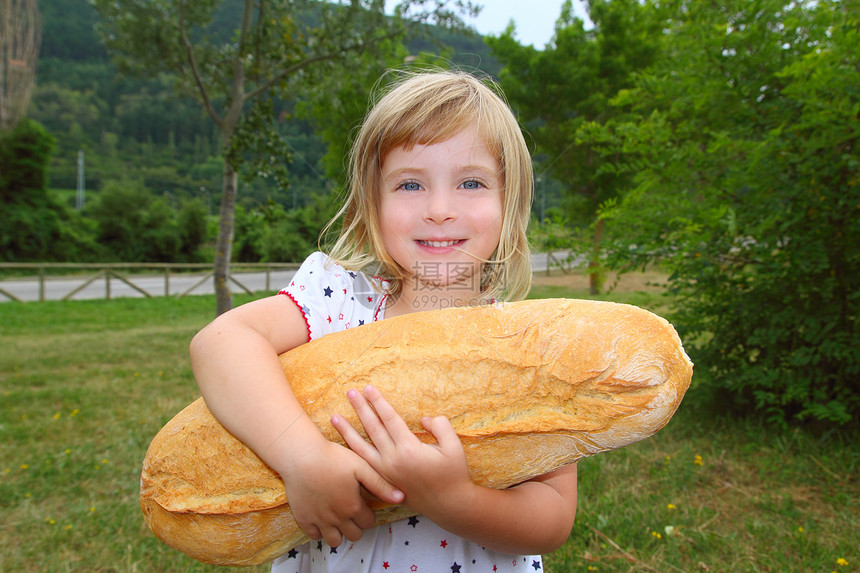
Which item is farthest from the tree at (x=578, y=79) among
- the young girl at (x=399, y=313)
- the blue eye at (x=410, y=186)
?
the blue eye at (x=410, y=186)

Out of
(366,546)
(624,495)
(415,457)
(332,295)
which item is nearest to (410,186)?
(332,295)

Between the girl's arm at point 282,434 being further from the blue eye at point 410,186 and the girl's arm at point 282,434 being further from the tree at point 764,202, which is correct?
the tree at point 764,202

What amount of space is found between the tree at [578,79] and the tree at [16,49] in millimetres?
9976

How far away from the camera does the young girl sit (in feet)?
3.46

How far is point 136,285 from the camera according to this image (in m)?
19.3

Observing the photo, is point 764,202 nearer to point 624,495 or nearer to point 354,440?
point 624,495

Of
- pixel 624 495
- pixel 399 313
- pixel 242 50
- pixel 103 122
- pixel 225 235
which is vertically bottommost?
pixel 624 495

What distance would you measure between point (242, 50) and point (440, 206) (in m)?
7.32

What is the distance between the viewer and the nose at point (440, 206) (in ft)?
4.25

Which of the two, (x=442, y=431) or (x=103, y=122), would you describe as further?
(x=103, y=122)

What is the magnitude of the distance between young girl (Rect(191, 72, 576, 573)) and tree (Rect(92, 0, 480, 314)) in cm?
585

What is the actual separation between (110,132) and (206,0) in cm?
8195

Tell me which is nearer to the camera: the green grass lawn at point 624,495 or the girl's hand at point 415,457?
the girl's hand at point 415,457

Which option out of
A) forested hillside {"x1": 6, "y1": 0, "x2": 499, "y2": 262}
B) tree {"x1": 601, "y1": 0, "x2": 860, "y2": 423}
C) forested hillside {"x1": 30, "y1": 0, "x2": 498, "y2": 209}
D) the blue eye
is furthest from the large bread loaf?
forested hillside {"x1": 30, "y1": 0, "x2": 498, "y2": 209}
